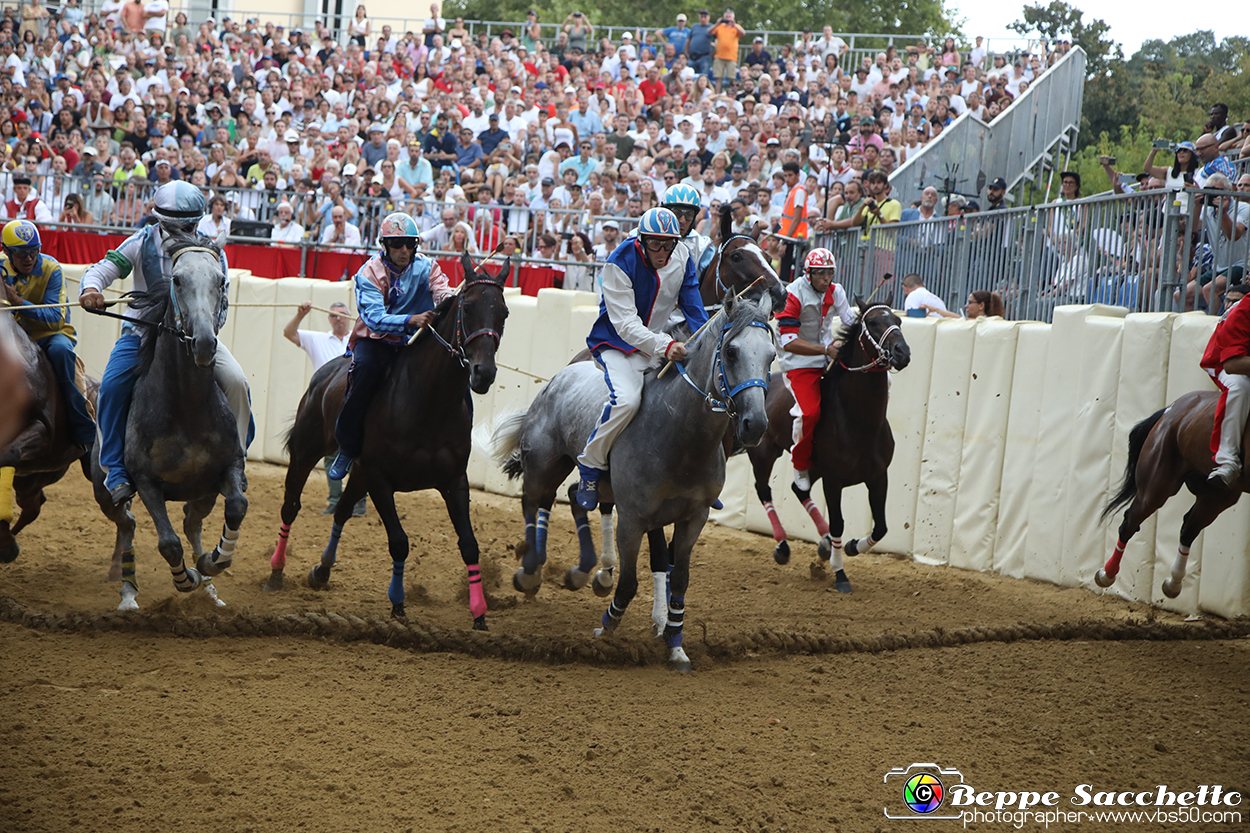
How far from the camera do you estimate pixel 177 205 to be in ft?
23.9

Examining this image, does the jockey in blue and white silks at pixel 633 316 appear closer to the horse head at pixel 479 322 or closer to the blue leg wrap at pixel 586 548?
the horse head at pixel 479 322

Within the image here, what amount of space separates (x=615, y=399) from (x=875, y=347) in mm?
3029

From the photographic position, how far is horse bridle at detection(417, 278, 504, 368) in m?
7.12

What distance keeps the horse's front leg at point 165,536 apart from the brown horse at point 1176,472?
6409mm

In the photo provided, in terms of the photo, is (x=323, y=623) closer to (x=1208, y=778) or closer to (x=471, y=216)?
(x=1208, y=778)

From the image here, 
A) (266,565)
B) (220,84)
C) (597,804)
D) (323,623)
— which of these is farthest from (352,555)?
(220,84)

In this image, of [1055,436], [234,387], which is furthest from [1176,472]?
[234,387]

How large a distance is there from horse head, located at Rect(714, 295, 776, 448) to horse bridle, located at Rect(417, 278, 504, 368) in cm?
164

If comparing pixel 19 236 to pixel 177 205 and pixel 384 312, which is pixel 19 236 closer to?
pixel 177 205

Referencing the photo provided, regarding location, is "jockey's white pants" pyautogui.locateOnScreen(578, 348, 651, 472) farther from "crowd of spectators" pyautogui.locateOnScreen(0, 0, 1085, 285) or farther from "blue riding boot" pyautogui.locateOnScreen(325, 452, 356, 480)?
"crowd of spectators" pyautogui.locateOnScreen(0, 0, 1085, 285)

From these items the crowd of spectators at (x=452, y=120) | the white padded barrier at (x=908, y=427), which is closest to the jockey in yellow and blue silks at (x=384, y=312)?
the white padded barrier at (x=908, y=427)

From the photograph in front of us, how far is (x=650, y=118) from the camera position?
21391 millimetres

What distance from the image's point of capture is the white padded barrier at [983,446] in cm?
1018

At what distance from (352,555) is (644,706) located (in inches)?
189
